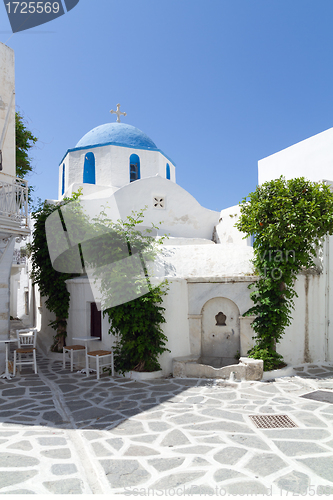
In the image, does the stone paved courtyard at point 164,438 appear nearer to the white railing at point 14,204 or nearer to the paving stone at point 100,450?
the paving stone at point 100,450

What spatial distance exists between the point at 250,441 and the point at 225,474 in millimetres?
1018

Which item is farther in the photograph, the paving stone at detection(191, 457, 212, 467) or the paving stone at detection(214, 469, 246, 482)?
the paving stone at detection(191, 457, 212, 467)

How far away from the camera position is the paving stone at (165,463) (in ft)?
13.8

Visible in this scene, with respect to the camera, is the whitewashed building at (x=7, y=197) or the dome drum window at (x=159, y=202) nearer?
the whitewashed building at (x=7, y=197)

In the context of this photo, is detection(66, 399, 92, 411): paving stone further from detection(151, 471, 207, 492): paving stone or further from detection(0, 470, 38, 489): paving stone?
detection(151, 471, 207, 492): paving stone

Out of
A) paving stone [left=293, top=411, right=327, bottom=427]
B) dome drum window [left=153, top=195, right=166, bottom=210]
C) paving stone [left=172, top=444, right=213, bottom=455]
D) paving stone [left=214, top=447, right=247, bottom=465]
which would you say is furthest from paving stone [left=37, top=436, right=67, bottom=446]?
dome drum window [left=153, top=195, right=166, bottom=210]

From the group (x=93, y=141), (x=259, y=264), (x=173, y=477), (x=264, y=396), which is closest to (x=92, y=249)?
(x=259, y=264)

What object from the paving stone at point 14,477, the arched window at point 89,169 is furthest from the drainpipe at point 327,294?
the arched window at point 89,169

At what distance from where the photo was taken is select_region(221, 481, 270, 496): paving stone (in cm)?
A: 367

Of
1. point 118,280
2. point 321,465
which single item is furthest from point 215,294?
point 321,465

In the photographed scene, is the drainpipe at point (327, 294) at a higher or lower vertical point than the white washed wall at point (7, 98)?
lower

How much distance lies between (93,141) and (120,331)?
10441 mm

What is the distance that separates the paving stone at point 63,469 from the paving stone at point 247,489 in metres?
1.75

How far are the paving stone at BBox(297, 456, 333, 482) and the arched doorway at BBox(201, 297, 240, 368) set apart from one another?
436 cm
